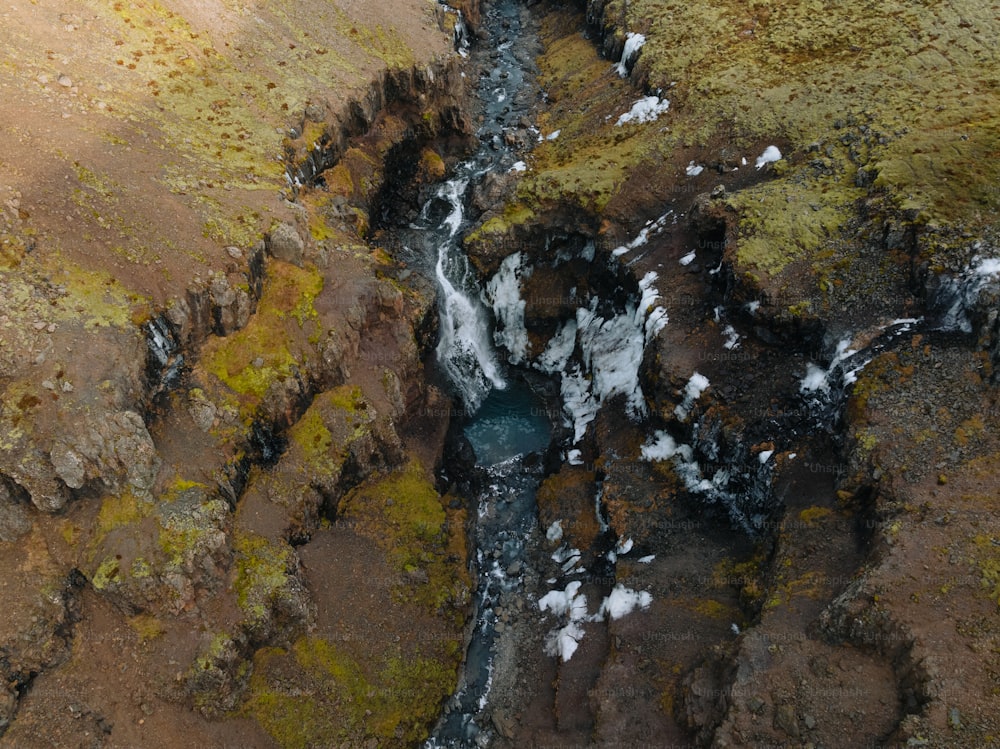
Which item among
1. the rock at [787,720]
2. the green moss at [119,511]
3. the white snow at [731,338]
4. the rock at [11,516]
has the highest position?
the rock at [11,516]

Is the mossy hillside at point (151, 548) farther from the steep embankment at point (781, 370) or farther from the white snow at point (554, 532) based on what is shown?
the white snow at point (554, 532)

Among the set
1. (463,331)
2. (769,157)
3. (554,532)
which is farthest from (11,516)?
(769,157)

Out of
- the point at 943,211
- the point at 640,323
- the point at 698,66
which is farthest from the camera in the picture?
the point at 698,66

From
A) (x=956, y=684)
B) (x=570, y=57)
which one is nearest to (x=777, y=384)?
(x=956, y=684)

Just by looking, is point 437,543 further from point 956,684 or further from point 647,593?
point 956,684

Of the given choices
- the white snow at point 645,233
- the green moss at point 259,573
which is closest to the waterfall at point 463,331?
the white snow at point 645,233

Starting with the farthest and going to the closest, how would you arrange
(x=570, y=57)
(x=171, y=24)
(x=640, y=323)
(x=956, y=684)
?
(x=570, y=57), (x=171, y=24), (x=640, y=323), (x=956, y=684)
